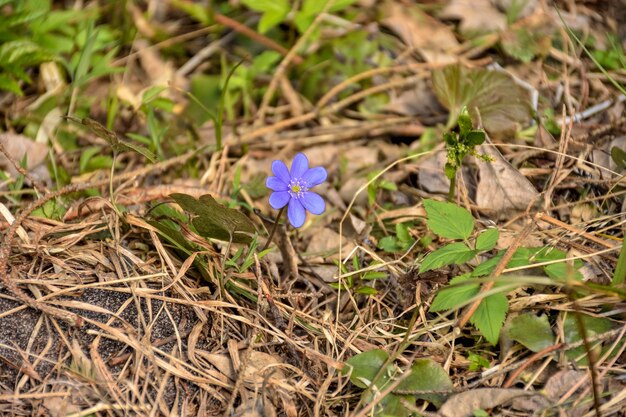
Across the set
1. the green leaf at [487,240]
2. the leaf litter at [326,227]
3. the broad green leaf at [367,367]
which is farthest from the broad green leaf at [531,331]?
the broad green leaf at [367,367]

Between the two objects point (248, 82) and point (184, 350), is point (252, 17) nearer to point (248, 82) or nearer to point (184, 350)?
point (248, 82)

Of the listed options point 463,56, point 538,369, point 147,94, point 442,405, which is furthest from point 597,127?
point 147,94

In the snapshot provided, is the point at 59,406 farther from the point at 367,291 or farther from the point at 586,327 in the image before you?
the point at 586,327

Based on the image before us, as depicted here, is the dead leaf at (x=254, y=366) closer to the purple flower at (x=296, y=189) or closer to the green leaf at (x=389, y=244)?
the purple flower at (x=296, y=189)

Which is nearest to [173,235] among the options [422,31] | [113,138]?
[113,138]

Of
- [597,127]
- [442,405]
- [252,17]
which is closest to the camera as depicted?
[442,405]
